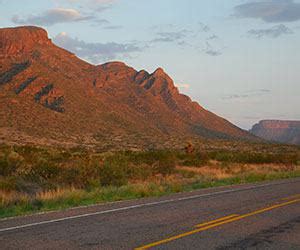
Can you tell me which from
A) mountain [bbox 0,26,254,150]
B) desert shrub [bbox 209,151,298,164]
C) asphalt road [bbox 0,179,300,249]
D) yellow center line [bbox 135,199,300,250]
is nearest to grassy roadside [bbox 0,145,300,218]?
asphalt road [bbox 0,179,300,249]

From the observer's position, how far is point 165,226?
30.9ft

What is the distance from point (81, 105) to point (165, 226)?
81902 millimetres

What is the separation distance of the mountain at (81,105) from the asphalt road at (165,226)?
47.7 meters

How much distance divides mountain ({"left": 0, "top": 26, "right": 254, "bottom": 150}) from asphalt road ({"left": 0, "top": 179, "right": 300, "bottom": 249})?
157 ft

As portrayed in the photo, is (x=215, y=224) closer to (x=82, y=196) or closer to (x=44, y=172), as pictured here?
(x=82, y=196)

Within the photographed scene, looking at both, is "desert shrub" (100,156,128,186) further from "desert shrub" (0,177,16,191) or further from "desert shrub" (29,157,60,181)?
"desert shrub" (0,177,16,191)

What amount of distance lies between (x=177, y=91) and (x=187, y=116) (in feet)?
102

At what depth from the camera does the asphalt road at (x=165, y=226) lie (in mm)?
7826

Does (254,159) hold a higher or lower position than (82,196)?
lower

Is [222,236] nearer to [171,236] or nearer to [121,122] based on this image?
[171,236]

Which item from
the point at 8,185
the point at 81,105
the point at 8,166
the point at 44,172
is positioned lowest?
the point at 8,185

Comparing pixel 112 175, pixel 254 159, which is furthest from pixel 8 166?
pixel 254 159

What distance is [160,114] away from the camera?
121 meters

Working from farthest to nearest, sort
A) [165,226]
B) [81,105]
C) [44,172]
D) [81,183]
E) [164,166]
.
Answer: [81,105] < [164,166] < [44,172] < [81,183] < [165,226]
